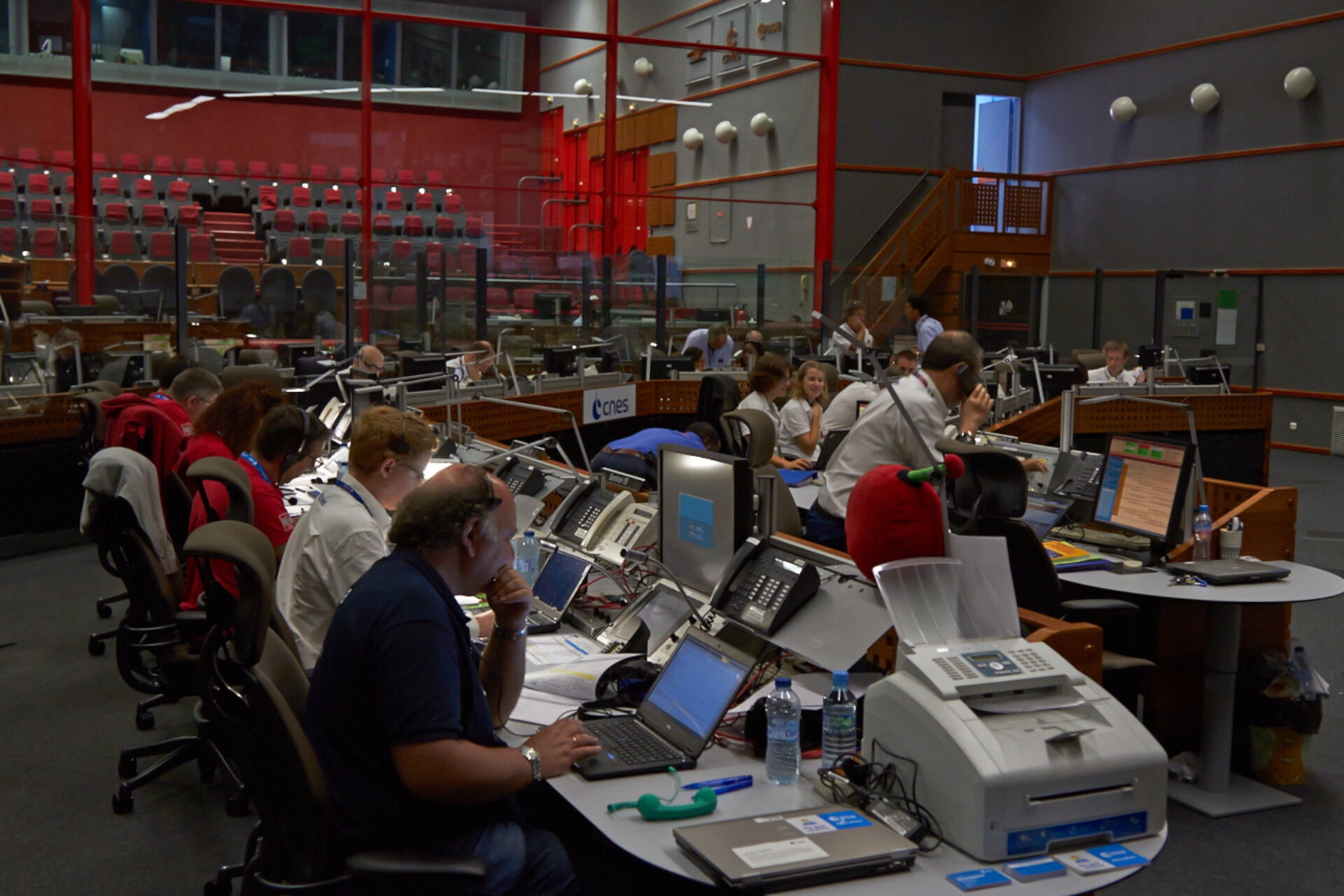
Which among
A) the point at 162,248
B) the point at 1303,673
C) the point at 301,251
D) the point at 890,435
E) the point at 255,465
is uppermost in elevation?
the point at 301,251

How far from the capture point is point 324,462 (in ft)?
19.7

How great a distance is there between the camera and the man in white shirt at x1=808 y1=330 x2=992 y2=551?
3889 millimetres

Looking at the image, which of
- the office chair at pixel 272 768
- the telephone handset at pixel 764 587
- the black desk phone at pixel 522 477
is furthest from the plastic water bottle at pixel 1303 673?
the office chair at pixel 272 768

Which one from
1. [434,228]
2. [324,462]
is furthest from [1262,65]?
[324,462]

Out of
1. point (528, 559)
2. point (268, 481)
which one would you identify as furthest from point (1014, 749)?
point (268, 481)

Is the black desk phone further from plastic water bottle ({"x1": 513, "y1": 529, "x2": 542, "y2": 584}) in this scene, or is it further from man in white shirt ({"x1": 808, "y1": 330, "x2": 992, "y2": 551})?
man in white shirt ({"x1": 808, "y1": 330, "x2": 992, "y2": 551})

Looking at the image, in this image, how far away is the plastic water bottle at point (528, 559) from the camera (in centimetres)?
373

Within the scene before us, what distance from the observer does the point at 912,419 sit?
380 cm

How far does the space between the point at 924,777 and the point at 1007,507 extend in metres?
1.58

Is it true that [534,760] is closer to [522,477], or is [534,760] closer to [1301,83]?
[522,477]

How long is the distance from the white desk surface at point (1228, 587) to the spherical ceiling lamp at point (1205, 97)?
10.8 m

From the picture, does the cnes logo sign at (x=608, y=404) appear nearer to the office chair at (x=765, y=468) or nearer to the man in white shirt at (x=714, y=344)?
the man in white shirt at (x=714, y=344)

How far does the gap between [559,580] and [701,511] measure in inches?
28.4

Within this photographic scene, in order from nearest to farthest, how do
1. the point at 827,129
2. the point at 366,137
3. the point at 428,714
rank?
1. the point at 428,714
2. the point at 366,137
3. the point at 827,129
